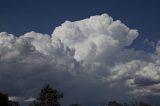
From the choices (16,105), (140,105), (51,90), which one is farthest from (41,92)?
(140,105)

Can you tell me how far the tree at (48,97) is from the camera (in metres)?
166

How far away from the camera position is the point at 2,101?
132 metres

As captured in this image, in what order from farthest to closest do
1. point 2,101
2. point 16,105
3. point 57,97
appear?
point 16,105 < point 57,97 < point 2,101

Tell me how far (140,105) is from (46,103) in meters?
55.3

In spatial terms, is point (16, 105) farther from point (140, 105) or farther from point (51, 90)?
point (140, 105)

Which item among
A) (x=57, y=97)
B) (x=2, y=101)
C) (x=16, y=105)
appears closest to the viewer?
(x=2, y=101)

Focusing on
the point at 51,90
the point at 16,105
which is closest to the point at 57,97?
the point at 51,90

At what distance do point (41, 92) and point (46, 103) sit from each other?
5.34 metres

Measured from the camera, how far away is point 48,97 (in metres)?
167

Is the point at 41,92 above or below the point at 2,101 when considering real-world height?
above

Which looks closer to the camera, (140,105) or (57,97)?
(57,97)

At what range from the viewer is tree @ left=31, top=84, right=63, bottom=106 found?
16626 cm

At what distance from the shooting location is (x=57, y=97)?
167 m

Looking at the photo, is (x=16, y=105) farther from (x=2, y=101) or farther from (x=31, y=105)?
(x=2, y=101)
